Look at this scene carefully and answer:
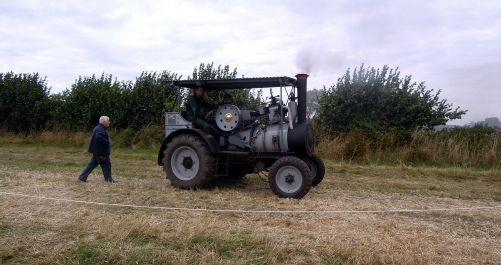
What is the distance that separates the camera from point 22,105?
2125 centimetres

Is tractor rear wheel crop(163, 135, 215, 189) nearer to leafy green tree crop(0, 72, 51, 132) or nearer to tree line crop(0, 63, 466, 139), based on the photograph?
tree line crop(0, 63, 466, 139)

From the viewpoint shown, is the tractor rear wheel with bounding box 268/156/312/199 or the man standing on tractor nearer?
the tractor rear wheel with bounding box 268/156/312/199

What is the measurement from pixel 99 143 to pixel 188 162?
194 cm

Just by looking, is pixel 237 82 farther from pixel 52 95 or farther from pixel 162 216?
pixel 52 95

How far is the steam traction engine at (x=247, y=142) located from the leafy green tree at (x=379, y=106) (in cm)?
748

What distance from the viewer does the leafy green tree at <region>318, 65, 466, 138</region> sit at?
15.0 metres

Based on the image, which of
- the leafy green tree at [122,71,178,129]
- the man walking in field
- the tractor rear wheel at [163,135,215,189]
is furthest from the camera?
the leafy green tree at [122,71,178,129]

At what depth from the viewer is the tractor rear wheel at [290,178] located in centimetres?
704

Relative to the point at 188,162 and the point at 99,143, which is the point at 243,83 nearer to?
the point at 188,162

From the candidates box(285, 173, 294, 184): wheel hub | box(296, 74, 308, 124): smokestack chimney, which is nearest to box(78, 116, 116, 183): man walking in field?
box(285, 173, 294, 184): wheel hub

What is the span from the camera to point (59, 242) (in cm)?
470

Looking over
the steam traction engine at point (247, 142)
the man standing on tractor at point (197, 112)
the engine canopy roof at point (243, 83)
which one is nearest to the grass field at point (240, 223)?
the steam traction engine at point (247, 142)

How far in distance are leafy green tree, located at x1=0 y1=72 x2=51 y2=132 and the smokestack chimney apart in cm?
1692

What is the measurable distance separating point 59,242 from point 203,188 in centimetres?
342
